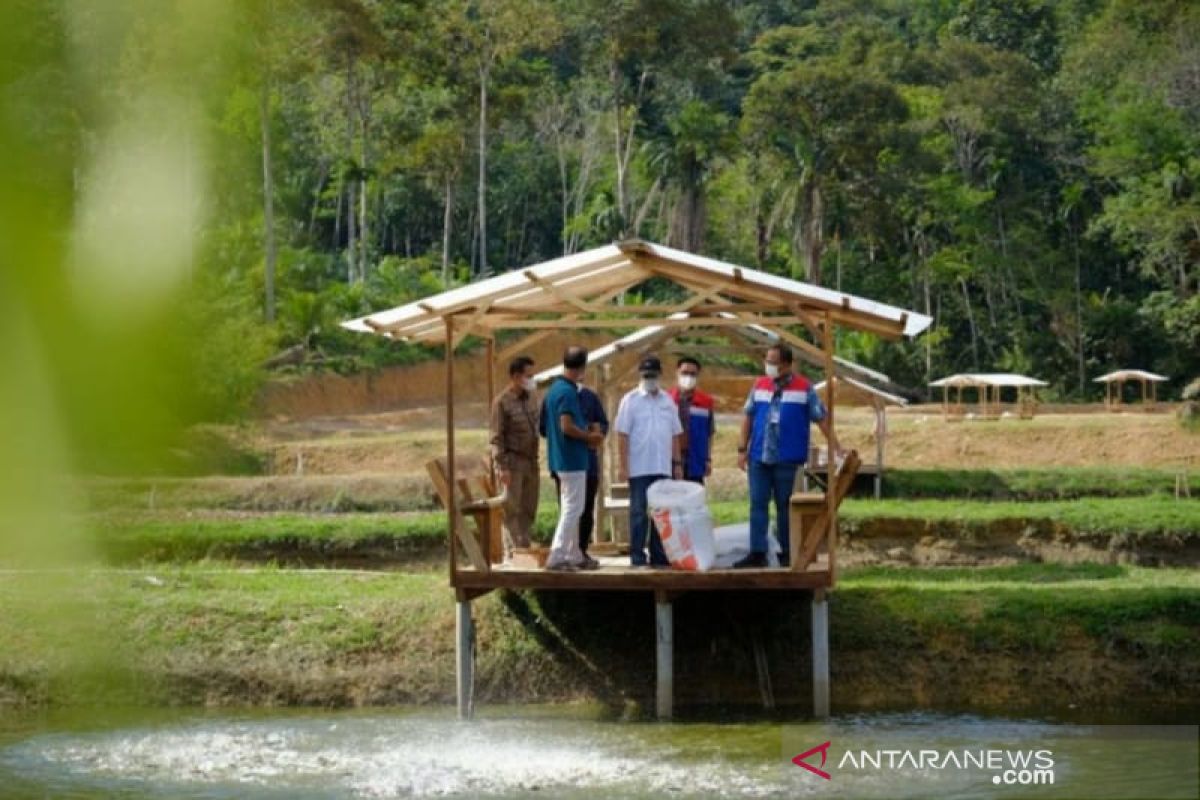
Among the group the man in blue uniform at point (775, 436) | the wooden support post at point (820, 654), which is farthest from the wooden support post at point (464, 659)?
the wooden support post at point (820, 654)

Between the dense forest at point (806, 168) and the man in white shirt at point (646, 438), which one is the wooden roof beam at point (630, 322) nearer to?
the man in white shirt at point (646, 438)

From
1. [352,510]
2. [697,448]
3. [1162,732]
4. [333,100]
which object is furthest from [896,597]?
[333,100]

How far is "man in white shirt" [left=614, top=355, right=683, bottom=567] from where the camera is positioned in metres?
15.0

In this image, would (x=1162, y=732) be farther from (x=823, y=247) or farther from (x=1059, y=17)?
(x=1059, y=17)

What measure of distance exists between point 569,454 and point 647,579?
121 centimetres

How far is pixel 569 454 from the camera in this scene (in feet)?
49.6

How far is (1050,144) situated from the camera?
68125 mm

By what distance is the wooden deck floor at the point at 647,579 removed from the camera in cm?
1461

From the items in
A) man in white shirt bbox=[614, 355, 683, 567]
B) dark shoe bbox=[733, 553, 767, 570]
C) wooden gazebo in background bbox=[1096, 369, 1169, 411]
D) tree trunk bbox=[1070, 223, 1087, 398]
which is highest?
tree trunk bbox=[1070, 223, 1087, 398]

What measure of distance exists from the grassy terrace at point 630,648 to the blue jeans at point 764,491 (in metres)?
1.62

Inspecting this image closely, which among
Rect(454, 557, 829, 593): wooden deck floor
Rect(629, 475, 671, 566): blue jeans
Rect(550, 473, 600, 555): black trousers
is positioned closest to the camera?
Rect(454, 557, 829, 593): wooden deck floor

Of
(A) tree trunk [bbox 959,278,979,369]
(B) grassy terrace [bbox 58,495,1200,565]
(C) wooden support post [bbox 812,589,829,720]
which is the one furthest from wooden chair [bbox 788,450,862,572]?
(A) tree trunk [bbox 959,278,979,369]

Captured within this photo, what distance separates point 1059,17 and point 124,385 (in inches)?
3123

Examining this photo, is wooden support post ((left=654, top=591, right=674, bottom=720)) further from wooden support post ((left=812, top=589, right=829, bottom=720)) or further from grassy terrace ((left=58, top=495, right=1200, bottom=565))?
grassy terrace ((left=58, top=495, right=1200, bottom=565))
